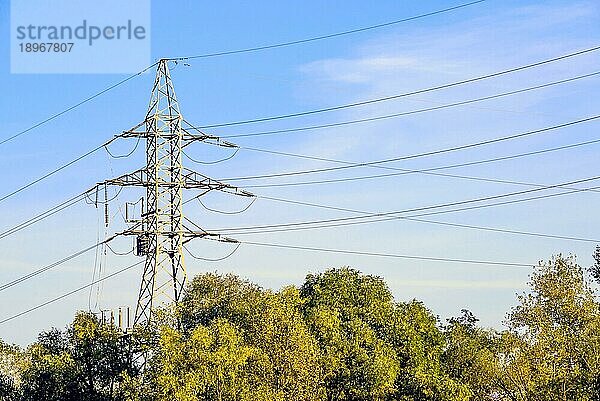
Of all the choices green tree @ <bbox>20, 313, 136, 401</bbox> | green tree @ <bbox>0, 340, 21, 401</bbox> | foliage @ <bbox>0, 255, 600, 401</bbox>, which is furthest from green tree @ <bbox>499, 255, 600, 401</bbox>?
green tree @ <bbox>0, 340, 21, 401</bbox>

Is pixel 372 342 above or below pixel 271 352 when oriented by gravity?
above

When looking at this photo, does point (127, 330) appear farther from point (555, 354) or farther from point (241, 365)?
point (555, 354)

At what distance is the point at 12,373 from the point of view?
70.2 meters

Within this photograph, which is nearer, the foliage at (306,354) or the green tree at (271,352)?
the foliage at (306,354)

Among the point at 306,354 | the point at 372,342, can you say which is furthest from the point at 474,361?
the point at 306,354

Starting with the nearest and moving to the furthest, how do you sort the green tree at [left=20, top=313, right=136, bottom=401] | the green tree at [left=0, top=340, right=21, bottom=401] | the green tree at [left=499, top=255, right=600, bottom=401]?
1. the green tree at [left=499, top=255, right=600, bottom=401]
2. the green tree at [left=20, top=313, right=136, bottom=401]
3. the green tree at [left=0, top=340, right=21, bottom=401]

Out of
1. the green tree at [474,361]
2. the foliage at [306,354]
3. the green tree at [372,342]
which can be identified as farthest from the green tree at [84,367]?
the green tree at [474,361]

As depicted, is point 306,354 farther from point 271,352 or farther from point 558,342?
point 558,342

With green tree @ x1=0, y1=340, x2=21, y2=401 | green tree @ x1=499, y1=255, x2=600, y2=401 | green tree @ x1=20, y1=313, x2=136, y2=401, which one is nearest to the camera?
green tree @ x1=499, y1=255, x2=600, y2=401

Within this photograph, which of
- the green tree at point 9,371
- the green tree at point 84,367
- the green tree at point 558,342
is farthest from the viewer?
the green tree at point 9,371

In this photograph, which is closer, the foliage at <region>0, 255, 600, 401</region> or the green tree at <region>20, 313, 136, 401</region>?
the foliage at <region>0, 255, 600, 401</region>

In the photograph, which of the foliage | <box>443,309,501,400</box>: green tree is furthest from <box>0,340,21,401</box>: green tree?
<box>443,309,501,400</box>: green tree

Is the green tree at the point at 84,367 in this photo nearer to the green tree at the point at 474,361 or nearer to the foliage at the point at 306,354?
the foliage at the point at 306,354

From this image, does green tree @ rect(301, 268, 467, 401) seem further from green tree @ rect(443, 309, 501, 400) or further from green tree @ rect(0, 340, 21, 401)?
green tree @ rect(0, 340, 21, 401)
